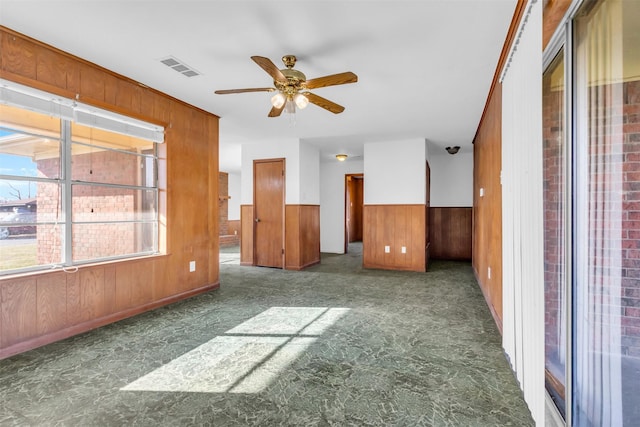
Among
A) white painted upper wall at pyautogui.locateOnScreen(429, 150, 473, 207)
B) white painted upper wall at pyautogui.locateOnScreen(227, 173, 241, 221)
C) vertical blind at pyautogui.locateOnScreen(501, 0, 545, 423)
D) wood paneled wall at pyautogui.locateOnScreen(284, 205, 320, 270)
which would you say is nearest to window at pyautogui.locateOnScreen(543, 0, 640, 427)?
vertical blind at pyautogui.locateOnScreen(501, 0, 545, 423)

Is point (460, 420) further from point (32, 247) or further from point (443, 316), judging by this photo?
point (32, 247)

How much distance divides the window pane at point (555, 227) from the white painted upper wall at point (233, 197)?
9623 mm

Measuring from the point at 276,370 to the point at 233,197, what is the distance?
29.6 ft

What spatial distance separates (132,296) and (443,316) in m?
3.19

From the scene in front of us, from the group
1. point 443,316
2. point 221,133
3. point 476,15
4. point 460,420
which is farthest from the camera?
point 221,133

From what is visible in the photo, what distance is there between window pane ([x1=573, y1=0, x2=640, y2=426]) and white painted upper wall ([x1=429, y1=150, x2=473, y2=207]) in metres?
5.45

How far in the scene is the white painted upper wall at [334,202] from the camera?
7648 mm

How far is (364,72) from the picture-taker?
2.84 meters

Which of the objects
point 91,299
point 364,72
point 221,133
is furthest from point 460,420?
point 221,133

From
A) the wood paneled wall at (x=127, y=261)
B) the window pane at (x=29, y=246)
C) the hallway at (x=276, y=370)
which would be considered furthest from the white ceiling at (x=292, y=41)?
the hallway at (x=276, y=370)

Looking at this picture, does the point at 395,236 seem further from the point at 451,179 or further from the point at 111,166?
the point at 111,166

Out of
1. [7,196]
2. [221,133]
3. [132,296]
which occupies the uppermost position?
[221,133]

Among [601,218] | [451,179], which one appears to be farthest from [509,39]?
[451,179]

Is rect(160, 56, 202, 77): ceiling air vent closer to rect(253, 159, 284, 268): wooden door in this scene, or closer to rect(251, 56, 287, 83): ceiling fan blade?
rect(251, 56, 287, 83): ceiling fan blade
